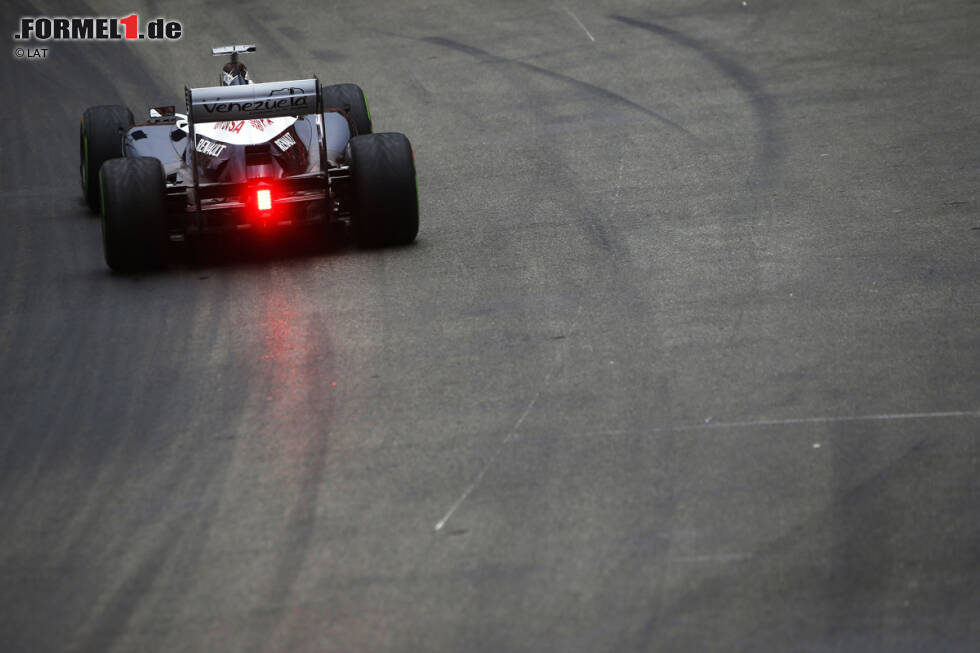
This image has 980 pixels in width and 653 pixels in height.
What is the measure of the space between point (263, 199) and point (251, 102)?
1141 mm

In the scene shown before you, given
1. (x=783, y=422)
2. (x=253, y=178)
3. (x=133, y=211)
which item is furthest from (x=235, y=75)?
(x=783, y=422)

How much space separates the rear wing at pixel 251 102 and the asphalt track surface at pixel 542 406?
1.23 metres

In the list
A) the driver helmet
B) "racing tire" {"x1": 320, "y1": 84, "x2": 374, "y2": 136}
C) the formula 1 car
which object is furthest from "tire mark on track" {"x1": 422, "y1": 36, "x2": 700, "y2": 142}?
the driver helmet

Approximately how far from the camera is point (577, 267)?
10.5 meters

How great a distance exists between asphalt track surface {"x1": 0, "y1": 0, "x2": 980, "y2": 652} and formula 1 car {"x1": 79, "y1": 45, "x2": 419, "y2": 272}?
35 cm

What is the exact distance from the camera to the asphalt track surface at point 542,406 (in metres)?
5.71

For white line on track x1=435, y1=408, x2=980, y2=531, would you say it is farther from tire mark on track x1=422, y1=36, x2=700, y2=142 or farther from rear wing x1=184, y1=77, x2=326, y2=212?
tire mark on track x1=422, y1=36, x2=700, y2=142

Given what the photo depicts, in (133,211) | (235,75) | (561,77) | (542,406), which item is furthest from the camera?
(561,77)

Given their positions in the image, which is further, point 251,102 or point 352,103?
point 352,103

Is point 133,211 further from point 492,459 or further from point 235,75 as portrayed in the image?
point 492,459

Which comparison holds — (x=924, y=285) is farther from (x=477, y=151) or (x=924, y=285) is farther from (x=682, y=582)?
(x=477, y=151)

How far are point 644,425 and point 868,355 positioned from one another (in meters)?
1.75

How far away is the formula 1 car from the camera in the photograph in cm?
1075

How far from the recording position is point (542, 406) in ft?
25.5
